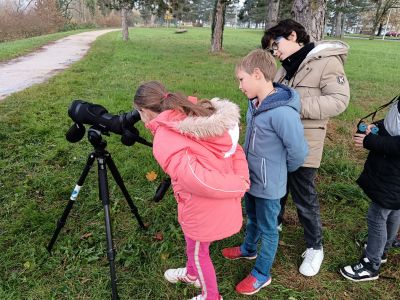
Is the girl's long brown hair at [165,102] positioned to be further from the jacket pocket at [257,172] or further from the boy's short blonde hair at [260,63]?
the jacket pocket at [257,172]

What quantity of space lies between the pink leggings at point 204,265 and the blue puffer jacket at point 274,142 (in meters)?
0.51

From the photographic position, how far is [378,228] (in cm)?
252

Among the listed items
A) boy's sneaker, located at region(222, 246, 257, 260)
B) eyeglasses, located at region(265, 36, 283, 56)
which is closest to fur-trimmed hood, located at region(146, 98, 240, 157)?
eyeglasses, located at region(265, 36, 283, 56)

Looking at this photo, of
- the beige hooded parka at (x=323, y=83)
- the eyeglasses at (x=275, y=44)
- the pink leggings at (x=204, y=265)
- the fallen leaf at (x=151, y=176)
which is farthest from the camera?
the fallen leaf at (x=151, y=176)

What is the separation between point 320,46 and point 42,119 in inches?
203

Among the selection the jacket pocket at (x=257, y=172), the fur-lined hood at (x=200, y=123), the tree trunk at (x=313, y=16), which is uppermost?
the tree trunk at (x=313, y=16)

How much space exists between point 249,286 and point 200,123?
1434mm

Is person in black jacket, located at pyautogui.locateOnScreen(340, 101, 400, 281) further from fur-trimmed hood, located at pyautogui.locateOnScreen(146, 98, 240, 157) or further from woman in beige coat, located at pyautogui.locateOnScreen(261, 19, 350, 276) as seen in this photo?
fur-trimmed hood, located at pyautogui.locateOnScreen(146, 98, 240, 157)

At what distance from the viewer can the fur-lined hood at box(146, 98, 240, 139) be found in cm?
181

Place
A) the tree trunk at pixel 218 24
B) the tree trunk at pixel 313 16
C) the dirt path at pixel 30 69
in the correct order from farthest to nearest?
the tree trunk at pixel 218 24, the dirt path at pixel 30 69, the tree trunk at pixel 313 16

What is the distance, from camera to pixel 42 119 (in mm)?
6012

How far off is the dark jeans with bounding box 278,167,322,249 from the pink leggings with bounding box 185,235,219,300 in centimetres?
88

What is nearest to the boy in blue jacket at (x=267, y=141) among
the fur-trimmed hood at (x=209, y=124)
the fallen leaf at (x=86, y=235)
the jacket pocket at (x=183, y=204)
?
the fur-trimmed hood at (x=209, y=124)

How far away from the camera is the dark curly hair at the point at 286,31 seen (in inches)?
94.0
